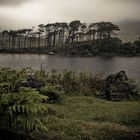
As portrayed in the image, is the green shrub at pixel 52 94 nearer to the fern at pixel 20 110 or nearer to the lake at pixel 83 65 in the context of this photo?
the fern at pixel 20 110

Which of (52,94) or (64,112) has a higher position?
(52,94)

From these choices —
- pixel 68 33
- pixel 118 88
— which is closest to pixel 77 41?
pixel 68 33

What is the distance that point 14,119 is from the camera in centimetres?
737

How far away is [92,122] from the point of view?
10.5 meters

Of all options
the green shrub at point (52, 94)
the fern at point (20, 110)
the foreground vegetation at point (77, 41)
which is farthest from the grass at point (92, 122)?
the foreground vegetation at point (77, 41)

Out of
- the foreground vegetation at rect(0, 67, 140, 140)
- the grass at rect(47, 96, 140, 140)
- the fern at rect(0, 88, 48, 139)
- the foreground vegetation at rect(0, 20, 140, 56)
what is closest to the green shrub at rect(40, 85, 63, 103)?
the foreground vegetation at rect(0, 67, 140, 140)

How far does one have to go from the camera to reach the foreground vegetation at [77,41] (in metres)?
127

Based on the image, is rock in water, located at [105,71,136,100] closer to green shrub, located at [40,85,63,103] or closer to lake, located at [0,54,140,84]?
green shrub, located at [40,85,63,103]

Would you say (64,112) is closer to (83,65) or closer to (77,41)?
(83,65)

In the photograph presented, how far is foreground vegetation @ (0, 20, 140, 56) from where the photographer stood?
127125 millimetres

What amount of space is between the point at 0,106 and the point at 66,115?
4.40m

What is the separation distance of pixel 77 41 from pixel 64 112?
14774 cm

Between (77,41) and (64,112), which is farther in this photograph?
(77,41)

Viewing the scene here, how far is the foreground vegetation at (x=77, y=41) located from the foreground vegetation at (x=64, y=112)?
101 metres
